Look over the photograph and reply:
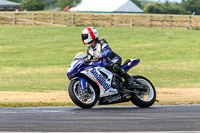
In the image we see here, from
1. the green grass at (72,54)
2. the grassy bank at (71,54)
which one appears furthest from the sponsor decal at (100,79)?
the green grass at (72,54)

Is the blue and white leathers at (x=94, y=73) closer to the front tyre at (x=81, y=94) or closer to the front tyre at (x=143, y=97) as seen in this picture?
the front tyre at (x=81, y=94)

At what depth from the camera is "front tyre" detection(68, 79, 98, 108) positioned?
10195 mm

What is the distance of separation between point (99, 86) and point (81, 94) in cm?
46

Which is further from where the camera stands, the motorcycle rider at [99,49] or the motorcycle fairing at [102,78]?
the motorcycle rider at [99,49]

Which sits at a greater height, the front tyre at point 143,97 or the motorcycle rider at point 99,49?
the motorcycle rider at point 99,49

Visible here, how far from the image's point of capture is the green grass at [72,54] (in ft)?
69.6

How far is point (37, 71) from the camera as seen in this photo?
82.3 feet

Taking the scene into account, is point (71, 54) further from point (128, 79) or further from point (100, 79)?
point (100, 79)

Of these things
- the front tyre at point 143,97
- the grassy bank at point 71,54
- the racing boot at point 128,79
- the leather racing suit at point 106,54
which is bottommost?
the grassy bank at point 71,54

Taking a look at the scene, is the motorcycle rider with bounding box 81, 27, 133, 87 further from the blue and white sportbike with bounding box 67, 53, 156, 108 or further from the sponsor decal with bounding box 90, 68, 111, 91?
the sponsor decal with bounding box 90, 68, 111, 91

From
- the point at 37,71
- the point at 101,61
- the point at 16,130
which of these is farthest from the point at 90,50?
the point at 37,71

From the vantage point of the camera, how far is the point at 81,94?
34.0 feet

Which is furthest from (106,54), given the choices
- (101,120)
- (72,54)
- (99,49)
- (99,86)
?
(72,54)

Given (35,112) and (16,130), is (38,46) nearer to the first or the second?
(35,112)
